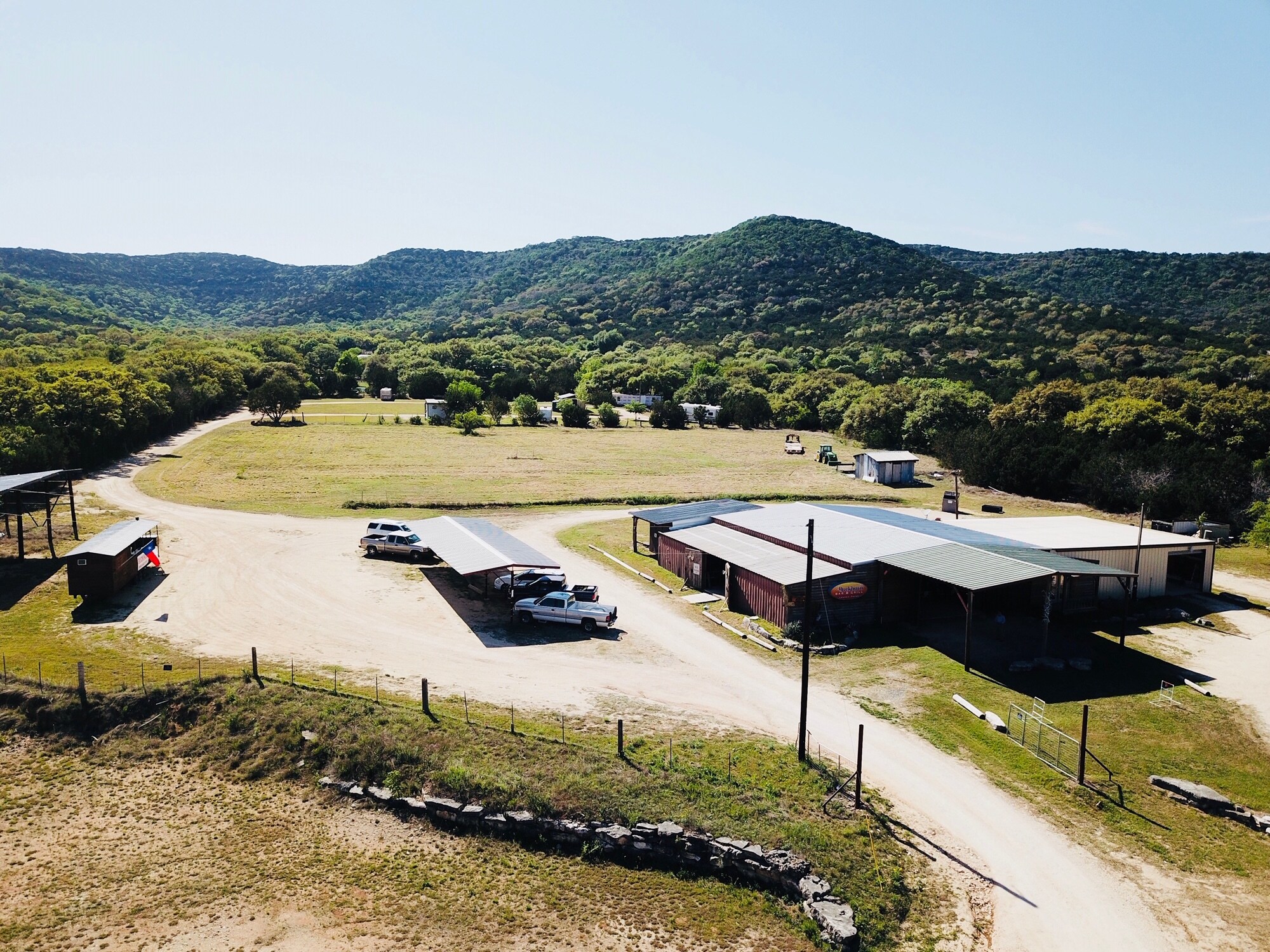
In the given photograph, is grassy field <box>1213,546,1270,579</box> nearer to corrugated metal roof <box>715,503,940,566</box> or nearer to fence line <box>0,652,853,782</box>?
corrugated metal roof <box>715,503,940,566</box>

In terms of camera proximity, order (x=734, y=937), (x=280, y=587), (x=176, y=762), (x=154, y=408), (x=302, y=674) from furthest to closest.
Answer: (x=154, y=408) < (x=280, y=587) < (x=302, y=674) < (x=176, y=762) < (x=734, y=937)

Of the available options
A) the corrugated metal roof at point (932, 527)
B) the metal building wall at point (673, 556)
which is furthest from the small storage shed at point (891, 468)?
the metal building wall at point (673, 556)

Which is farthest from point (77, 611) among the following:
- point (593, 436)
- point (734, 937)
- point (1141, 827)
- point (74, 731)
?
point (593, 436)

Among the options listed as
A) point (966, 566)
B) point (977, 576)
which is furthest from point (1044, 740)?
point (966, 566)

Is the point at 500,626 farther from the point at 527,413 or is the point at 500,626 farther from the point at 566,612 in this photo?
the point at 527,413

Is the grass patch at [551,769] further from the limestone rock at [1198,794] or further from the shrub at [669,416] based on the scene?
the shrub at [669,416]

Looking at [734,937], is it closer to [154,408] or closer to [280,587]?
[280,587]
